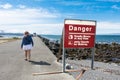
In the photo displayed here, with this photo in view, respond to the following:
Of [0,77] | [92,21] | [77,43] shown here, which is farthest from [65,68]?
[0,77]

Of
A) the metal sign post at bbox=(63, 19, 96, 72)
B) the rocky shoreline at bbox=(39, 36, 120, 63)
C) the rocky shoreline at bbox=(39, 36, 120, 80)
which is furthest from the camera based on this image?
the rocky shoreline at bbox=(39, 36, 120, 63)

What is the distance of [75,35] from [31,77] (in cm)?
274

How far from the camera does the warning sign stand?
1254 centimetres

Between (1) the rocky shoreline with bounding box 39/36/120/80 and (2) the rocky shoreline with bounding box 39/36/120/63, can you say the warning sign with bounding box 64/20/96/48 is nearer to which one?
(1) the rocky shoreline with bounding box 39/36/120/80

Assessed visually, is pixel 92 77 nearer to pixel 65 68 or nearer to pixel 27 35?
pixel 65 68

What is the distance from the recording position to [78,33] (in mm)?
12719

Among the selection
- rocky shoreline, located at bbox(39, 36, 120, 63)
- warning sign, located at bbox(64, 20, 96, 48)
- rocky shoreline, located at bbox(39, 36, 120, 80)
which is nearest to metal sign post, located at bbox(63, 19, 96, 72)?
warning sign, located at bbox(64, 20, 96, 48)

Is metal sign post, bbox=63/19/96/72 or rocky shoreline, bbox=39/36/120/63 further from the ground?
metal sign post, bbox=63/19/96/72

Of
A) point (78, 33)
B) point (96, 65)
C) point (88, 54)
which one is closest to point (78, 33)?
point (78, 33)

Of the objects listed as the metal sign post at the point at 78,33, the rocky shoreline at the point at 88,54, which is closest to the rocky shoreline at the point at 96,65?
the rocky shoreline at the point at 88,54

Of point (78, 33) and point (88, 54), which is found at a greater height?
point (78, 33)

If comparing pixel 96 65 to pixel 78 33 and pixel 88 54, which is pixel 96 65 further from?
pixel 88 54

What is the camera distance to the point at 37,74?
1210cm

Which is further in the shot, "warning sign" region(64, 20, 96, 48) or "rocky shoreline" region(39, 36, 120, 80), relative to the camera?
"rocky shoreline" region(39, 36, 120, 80)
